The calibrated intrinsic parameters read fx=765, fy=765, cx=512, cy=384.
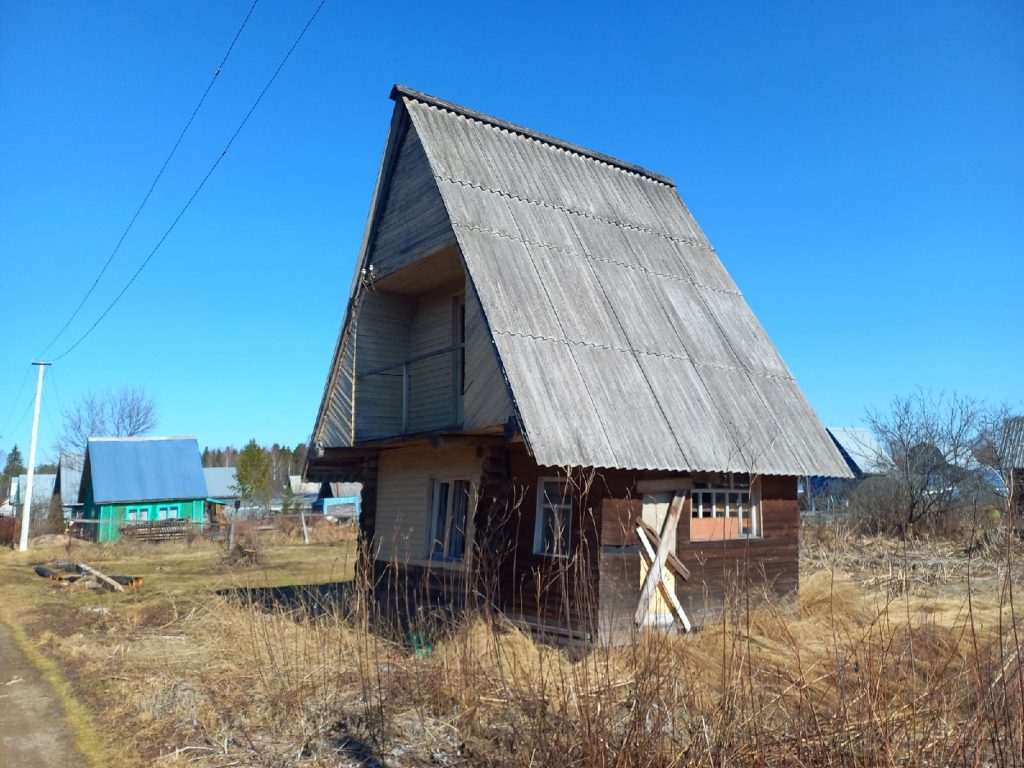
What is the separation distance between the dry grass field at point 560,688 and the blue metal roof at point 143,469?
2481 centimetres

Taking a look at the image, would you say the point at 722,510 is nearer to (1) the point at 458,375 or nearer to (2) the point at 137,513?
(1) the point at 458,375

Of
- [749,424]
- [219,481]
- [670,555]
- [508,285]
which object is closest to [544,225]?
[508,285]

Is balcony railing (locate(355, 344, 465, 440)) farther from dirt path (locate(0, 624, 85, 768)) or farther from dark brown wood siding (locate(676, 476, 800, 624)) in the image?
dirt path (locate(0, 624, 85, 768))

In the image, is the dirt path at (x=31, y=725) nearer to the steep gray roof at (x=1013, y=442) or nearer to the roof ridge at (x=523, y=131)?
the roof ridge at (x=523, y=131)

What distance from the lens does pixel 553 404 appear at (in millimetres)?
9078

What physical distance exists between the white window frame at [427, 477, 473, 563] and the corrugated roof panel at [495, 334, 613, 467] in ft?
8.13

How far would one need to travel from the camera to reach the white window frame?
1126cm

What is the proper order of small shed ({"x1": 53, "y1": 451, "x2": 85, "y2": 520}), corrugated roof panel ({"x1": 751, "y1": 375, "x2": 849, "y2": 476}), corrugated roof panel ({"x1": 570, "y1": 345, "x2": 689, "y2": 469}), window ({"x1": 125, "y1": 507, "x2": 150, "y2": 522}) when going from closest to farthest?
corrugated roof panel ({"x1": 570, "y1": 345, "x2": 689, "y2": 469}) → corrugated roof panel ({"x1": 751, "y1": 375, "x2": 849, "y2": 476}) → window ({"x1": 125, "y1": 507, "x2": 150, "y2": 522}) → small shed ({"x1": 53, "y1": 451, "x2": 85, "y2": 520})

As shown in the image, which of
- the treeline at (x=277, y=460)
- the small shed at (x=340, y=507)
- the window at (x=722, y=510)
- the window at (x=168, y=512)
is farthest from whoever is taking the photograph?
the treeline at (x=277, y=460)

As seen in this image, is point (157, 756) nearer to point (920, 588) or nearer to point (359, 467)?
point (359, 467)

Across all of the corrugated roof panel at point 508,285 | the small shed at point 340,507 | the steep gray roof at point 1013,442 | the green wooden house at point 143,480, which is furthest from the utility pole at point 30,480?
the steep gray roof at point 1013,442

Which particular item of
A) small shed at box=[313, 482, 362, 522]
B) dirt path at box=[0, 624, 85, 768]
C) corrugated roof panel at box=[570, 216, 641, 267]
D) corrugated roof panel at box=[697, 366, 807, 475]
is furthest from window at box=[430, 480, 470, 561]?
small shed at box=[313, 482, 362, 522]

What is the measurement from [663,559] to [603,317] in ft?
11.4

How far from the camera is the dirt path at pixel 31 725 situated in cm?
639
